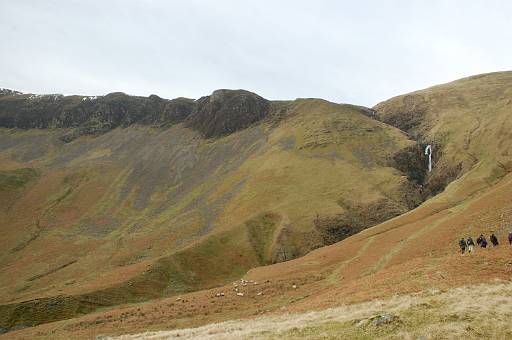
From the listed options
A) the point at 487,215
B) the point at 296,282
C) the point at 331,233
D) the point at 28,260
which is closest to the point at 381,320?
the point at 296,282

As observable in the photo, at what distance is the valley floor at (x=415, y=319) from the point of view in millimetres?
26391

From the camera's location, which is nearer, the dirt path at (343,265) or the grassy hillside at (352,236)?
the grassy hillside at (352,236)

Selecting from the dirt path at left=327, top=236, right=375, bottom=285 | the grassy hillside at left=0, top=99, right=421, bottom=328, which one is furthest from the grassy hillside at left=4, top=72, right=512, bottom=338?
the grassy hillside at left=0, top=99, right=421, bottom=328

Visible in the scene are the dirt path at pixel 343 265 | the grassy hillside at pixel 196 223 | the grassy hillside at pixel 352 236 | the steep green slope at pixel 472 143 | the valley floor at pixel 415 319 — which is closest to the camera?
the valley floor at pixel 415 319

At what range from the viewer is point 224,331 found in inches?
Result: 1601

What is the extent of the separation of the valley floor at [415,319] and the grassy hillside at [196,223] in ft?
218

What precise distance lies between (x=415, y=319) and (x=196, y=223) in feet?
397

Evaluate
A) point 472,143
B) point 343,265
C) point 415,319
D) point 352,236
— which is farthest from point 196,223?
point 415,319

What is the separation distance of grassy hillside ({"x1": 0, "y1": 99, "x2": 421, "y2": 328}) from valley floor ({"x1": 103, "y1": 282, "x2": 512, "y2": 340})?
66.5 m

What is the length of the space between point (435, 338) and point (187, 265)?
89.6 meters

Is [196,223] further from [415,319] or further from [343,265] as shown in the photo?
[415,319]

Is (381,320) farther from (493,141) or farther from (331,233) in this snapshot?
(493,141)

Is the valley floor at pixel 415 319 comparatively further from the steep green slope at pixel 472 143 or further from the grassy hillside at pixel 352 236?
the steep green slope at pixel 472 143

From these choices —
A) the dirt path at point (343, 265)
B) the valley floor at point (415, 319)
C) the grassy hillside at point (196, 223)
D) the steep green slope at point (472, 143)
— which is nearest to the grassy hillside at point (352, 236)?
the valley floor at point (415, 319)
